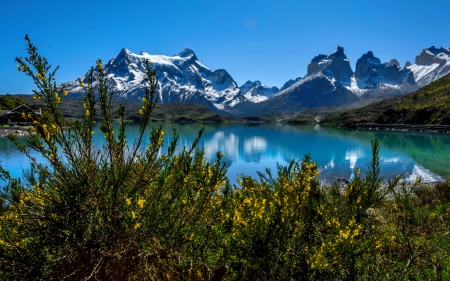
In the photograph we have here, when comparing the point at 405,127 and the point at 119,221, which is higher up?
the point at 119,221

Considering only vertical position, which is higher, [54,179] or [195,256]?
[54,179]

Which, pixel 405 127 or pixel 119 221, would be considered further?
pixel 405 127

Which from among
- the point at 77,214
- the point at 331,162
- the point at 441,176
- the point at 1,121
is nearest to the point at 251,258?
the point at 77,214

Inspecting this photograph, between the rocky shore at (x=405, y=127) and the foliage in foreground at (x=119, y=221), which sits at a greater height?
the foliage in foreground at (x=119, y=221)

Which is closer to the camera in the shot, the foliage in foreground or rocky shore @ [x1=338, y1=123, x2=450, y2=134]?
the foliage in foreground

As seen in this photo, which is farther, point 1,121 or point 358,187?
point 1,121

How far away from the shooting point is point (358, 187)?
8586mm

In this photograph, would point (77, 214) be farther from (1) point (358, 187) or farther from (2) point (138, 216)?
(1) point (358, 187)

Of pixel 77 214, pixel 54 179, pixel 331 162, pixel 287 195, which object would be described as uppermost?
pixel 54 179

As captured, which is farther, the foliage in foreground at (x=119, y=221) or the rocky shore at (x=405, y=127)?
the rocky shore at (x=405, y=127)

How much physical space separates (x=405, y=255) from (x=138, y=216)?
6.95 metres

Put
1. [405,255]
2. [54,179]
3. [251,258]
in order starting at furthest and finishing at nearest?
[405,255], [251,258], [54,179]

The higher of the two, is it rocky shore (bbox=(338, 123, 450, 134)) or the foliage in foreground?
the foliage in foreground

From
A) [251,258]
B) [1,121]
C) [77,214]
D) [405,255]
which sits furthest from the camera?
[1,121]
